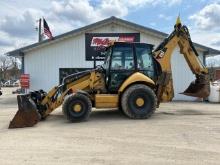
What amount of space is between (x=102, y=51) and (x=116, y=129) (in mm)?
14291

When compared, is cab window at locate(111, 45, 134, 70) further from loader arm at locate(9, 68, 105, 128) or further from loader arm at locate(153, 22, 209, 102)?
loader arm at locate(153, 22, 209, 102)

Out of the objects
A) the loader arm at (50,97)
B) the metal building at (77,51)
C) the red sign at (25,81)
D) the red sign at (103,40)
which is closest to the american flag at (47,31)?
the metal building at (77,51)

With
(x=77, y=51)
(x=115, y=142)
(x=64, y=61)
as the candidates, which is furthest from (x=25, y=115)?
(x=77, y=51)

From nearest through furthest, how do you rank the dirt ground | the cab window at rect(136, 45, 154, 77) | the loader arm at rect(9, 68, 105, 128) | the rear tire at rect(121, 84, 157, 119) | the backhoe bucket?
the dirt ground, the loader arm at rect(9, 68, 105, 128), the rear tire at rect(121, 84, 157, 119), the cab window at rect(136, 45, 154, 77), the backhoe bucket

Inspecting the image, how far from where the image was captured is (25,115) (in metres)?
13.8

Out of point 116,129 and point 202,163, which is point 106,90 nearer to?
point 116,129

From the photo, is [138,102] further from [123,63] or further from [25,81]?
[25,81]

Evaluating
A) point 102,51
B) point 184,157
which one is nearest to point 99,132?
point 184,157

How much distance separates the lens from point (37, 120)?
13.9 m

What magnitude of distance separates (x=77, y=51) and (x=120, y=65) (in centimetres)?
1136

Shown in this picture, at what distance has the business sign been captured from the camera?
2653 centimetres

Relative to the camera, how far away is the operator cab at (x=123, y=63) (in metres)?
15.5

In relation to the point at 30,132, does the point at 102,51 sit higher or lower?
higher

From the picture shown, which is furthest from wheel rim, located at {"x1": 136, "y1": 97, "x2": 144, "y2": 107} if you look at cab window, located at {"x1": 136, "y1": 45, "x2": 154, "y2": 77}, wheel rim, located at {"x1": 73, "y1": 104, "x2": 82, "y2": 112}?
wheel rim, located at {"x1": 73, "y1": 104, "x2": 82, "y2": 112}
